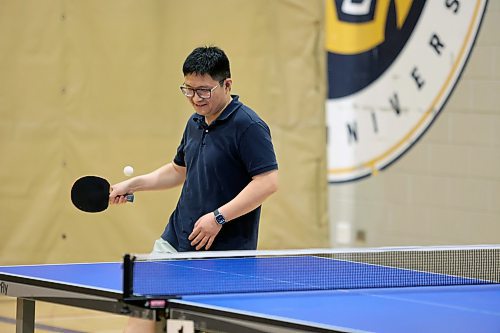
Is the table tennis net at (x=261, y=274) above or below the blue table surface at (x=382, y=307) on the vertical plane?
above

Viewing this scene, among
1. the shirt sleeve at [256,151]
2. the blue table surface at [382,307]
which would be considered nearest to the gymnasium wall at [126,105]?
the shirt sleeve at [256,151]

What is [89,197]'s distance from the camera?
176 inches

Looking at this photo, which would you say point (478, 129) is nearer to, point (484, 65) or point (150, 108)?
point (484, 65)

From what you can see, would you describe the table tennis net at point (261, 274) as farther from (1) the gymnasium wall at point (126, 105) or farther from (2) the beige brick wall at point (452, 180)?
(1) the gymnasium wall at point (126, 105)

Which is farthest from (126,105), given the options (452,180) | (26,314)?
(26,314)

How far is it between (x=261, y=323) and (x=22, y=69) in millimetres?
4376

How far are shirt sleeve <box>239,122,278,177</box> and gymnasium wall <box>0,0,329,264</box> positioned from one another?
3.21m

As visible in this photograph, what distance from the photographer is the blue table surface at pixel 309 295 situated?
3416mm

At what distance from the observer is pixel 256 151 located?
439 centimetres

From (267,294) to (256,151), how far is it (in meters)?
0.77

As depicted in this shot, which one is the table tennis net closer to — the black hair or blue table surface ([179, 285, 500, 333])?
blue table surface ([179, 285, 500, 333])

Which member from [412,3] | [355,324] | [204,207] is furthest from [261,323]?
[412,3]

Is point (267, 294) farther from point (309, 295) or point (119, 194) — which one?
point (119, 194)

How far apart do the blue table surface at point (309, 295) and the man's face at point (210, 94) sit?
0.64m
